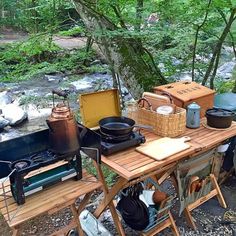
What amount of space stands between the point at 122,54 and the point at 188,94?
1053 mm

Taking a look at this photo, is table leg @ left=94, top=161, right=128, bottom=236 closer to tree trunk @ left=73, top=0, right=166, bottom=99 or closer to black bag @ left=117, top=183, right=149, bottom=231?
black bag @ left=117, top=183, right=149, bottom=231

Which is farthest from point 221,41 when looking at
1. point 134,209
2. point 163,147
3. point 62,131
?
point 62,131

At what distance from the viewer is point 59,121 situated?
175 cm

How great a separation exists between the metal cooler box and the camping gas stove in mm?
1012

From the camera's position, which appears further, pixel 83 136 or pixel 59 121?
pixel 83 136

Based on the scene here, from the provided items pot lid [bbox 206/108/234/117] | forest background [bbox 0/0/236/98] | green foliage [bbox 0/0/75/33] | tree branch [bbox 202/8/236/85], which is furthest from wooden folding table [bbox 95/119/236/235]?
green foliage [bbox 0/0/75/33]

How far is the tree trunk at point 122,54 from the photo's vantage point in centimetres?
324

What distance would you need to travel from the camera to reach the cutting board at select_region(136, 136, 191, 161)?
1.98 m

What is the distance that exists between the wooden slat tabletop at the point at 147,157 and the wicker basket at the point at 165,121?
2.3 inches

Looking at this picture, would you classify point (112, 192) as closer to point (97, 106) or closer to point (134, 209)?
point (134, 209)

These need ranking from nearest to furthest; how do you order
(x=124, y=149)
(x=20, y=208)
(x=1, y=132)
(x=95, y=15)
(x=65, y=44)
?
1. (x=20, y=208)
2. (x=124, y=149)
3. (x=95, y=15)
4. (x=1, y=132)
5. (x=65, y=44)

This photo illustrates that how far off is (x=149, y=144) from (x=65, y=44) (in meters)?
6.61

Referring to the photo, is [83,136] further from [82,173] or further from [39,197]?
[39,197]

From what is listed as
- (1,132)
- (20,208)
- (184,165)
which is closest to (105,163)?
(20,208)
